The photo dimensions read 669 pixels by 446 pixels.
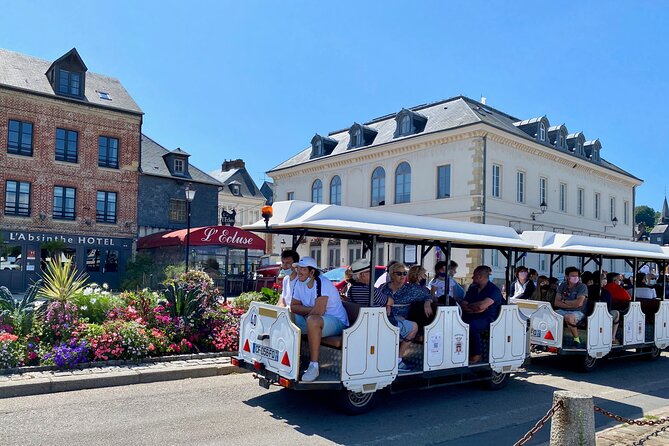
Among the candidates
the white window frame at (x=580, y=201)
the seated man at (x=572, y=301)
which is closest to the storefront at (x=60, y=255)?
the seated man at (x=572, y=301)

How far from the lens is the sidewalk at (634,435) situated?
18.9 ft

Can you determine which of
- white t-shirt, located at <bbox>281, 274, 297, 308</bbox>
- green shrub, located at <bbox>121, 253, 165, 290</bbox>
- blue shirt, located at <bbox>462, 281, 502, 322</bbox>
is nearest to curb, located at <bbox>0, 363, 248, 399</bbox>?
white t-shirt, located at <bbox>281, 274, 297, 308</bbox>

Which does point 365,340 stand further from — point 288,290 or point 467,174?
point 467,174

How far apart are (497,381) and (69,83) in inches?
1081

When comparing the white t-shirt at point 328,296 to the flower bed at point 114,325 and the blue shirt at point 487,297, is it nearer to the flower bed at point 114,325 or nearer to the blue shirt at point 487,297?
the blue shirt at point 487,297

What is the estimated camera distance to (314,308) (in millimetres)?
6953

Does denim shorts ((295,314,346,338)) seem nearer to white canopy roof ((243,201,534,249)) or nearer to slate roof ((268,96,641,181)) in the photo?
white canopy roof ((243,201,534,249))

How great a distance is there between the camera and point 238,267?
30.5 metres

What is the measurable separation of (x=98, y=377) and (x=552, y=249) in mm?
7858

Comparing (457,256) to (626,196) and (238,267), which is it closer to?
(238,267)

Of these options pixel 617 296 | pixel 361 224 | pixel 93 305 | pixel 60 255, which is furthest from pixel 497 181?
pixel 361 224

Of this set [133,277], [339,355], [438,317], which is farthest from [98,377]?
[133,277]

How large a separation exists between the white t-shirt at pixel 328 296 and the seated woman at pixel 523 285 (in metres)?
6.27

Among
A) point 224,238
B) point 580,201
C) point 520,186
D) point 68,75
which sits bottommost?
point 224,238
